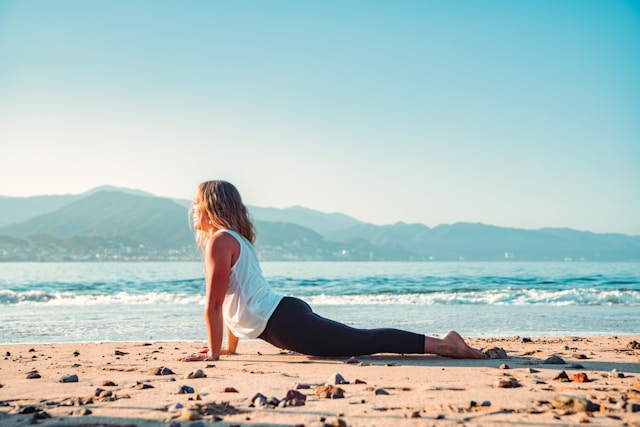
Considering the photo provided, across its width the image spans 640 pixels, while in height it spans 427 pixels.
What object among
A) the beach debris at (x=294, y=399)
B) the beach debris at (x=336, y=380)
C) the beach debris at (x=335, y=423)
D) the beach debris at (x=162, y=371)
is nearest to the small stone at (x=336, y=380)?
the beach debris at (x=336, y=380)

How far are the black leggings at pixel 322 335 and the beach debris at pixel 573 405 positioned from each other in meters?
2.04

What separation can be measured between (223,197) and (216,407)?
2.49 meters

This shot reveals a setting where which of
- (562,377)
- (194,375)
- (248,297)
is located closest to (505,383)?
(562,377)

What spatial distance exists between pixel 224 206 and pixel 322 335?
1.54 metres

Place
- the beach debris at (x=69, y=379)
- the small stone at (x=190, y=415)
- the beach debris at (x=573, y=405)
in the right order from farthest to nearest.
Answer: the beach debris at (x=69, y=379), the beach debris at (x=573, y=405), the small stone at (x=190, y=415)

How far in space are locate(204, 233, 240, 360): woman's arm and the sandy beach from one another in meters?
0.41

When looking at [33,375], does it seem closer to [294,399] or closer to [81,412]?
[81,412]

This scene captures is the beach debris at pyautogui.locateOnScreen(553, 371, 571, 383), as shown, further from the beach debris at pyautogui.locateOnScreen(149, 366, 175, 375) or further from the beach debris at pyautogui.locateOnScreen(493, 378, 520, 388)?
the beach debris at pyautogui.locateOnScreen(149, 366, 175, 375)

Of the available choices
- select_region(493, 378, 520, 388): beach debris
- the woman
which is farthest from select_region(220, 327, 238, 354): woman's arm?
select_region(493, 378, 520, 388): beach debris

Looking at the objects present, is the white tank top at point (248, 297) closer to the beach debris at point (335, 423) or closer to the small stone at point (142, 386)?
the small stone at point (142, 386)

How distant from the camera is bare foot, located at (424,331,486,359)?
5.18 m

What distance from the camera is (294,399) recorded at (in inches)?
129

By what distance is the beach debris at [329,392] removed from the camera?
3.47m

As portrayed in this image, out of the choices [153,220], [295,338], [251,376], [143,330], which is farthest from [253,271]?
[153,220]
